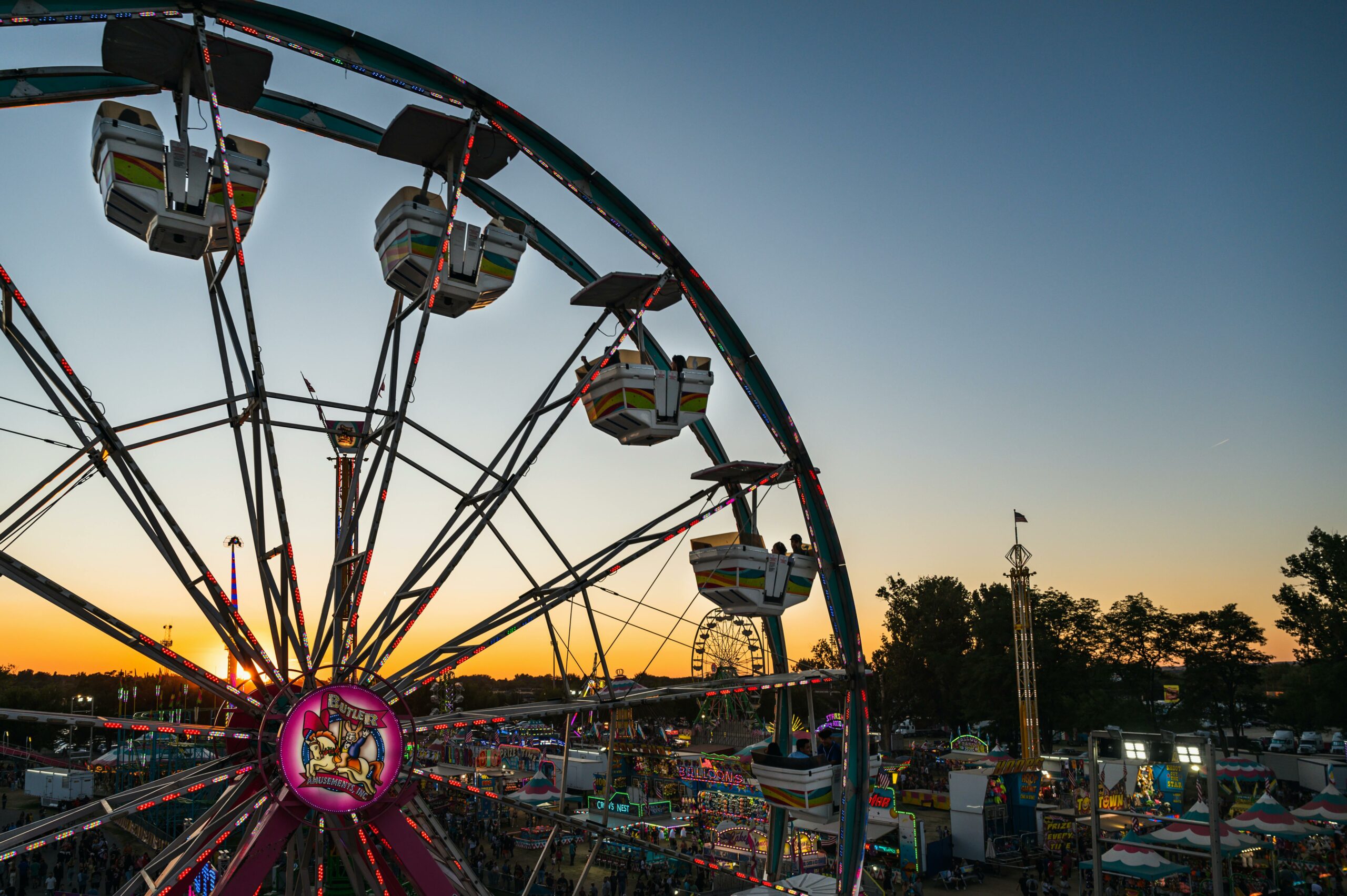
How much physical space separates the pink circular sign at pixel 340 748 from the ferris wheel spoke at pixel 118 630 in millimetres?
565

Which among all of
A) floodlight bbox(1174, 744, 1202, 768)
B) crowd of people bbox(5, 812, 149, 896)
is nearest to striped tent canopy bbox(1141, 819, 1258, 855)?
floodlight bbox(1174, 744, 1202, 768)

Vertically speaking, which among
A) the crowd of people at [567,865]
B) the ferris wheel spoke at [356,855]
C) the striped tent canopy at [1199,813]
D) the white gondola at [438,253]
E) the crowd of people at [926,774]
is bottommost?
the crowd of people at [926,774]

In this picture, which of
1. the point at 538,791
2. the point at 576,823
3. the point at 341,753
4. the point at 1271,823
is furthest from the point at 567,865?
the point at 341,753

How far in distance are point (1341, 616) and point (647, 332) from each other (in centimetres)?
4735

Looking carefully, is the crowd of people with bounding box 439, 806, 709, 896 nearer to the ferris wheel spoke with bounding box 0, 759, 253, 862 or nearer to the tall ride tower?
the ferris wheel spoke with bounding box 0, 759, 253, 862

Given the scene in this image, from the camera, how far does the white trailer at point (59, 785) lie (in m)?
32.1

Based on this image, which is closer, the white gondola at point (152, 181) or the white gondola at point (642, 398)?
the white gondola at point (152, 181)

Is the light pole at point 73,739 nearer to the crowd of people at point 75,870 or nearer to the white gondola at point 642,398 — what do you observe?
the crowd of people at point 75,870

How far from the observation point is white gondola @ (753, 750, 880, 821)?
10.9 meters

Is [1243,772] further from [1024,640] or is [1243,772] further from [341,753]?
[341,753]

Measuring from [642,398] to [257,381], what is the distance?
3676 mm

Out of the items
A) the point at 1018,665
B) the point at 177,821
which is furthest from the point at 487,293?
the point at 1018,665

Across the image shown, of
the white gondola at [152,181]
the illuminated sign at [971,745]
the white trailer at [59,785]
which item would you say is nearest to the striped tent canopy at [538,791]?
the white trailer at [59,785]

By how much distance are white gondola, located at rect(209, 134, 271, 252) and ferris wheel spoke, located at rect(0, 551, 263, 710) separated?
2972 mm
